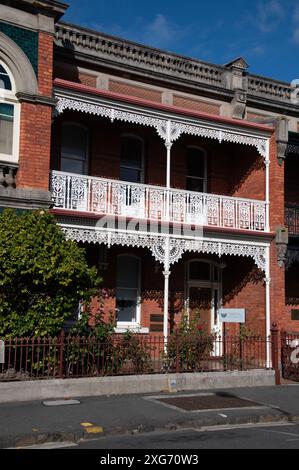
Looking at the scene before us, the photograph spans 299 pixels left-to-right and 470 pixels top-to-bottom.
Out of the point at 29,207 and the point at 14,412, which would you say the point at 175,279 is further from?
the point at 14,412

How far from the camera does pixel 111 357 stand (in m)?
12.0

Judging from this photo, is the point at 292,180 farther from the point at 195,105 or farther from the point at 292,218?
the point at 195,105

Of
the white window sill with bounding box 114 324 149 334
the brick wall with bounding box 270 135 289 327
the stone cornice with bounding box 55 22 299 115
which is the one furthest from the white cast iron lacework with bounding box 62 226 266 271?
the stone cornice with bounding box 55 22 299 115

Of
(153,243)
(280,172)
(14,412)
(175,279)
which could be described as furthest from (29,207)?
(280,172)

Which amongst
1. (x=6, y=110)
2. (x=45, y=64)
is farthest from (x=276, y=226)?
(x=6, y=110)

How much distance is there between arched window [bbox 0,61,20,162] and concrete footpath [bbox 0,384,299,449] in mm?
5643

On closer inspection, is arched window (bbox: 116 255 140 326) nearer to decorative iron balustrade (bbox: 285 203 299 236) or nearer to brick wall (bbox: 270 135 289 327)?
brick wall (bbox: 270 135 289 327)

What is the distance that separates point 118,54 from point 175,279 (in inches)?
263

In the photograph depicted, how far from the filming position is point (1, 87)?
12969 millimetres

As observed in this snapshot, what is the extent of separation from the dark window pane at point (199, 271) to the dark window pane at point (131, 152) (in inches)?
137

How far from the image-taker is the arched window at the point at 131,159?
54.4 ft

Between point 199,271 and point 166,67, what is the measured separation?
6.22 metres

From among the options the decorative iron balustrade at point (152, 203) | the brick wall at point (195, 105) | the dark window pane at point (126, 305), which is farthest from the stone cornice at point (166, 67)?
the dark window pane at point (126, 305)
